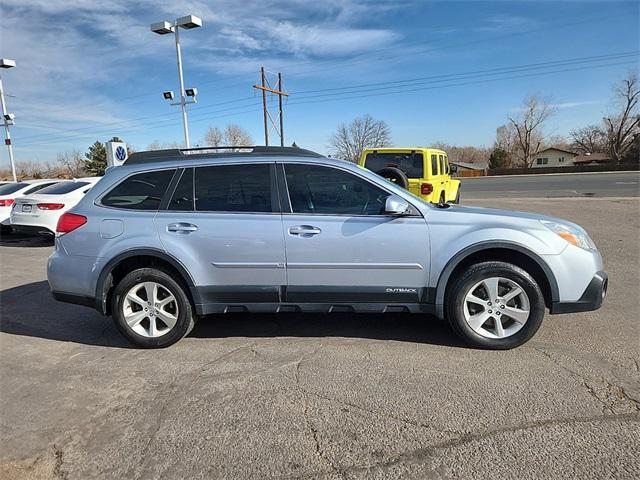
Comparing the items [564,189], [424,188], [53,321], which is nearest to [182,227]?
[53,321]

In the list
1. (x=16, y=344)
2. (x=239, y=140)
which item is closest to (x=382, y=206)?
(x=16, y=344)

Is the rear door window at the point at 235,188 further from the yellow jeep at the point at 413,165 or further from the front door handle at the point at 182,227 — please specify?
the yellow jeep at the point at 413,165

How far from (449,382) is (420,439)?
731 millimetres

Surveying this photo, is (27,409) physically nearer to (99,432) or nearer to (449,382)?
(99,432)

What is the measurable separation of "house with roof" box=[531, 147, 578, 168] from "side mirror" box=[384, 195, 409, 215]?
9248 cm

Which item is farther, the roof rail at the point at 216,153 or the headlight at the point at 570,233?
the roof rail at the point at 216,153

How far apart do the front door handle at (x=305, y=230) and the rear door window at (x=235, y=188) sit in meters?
0.27

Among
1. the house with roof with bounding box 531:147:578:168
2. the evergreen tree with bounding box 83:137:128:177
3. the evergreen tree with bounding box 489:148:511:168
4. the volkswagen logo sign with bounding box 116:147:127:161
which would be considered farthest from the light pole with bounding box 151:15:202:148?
the house with roof with bounding box 531:147:578:168

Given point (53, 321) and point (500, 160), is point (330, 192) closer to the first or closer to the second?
point (53, 321)

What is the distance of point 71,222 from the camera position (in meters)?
3.87

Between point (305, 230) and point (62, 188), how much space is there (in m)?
8.58

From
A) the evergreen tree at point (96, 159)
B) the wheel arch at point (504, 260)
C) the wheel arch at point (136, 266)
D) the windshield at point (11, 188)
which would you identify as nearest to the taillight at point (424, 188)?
the wheel arch at point (504, 260)

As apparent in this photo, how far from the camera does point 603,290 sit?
3609 mm

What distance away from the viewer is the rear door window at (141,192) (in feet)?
12.7
